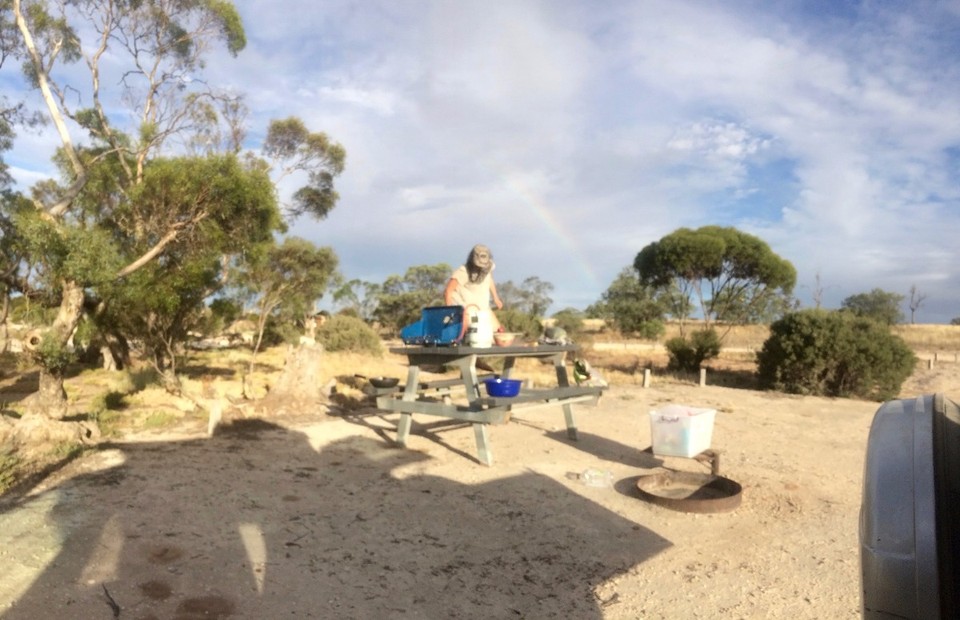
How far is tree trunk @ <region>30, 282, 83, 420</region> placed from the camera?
7.64 m

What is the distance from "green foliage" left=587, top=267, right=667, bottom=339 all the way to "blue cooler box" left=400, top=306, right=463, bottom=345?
29.5 metres

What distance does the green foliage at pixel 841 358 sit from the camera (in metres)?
12.7

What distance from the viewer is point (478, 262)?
285 inches

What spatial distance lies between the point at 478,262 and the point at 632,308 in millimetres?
34723

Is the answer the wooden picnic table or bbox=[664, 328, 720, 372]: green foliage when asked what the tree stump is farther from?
bbox=[664, 328, 720, 372]: green foliage

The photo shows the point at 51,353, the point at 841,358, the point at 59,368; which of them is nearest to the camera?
the point at 51,353

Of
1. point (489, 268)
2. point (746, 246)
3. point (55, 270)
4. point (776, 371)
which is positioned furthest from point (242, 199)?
point (746, 246)

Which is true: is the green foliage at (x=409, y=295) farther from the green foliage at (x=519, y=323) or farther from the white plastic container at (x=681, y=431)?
the white plastic container at (x=681, y=431)

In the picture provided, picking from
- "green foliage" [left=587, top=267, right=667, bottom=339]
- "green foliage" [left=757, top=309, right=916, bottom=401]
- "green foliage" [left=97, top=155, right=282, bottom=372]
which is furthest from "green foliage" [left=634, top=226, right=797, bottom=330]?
"green foliage" [left=97, top=155, right=282, bottom=372]

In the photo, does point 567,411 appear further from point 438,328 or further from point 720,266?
point 720,266

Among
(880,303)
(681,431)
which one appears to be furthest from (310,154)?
(880,303)

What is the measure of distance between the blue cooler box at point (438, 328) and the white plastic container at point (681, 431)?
224 centimetres

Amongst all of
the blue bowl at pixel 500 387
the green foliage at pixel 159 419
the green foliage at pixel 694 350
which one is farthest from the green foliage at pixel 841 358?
the green foliage at pixel 159 419

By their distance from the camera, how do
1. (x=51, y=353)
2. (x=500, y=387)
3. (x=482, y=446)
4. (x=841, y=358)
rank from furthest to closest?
(x=841, y=358), (x=51, y=353), (x=482, y=446), (x=500, y=387)
